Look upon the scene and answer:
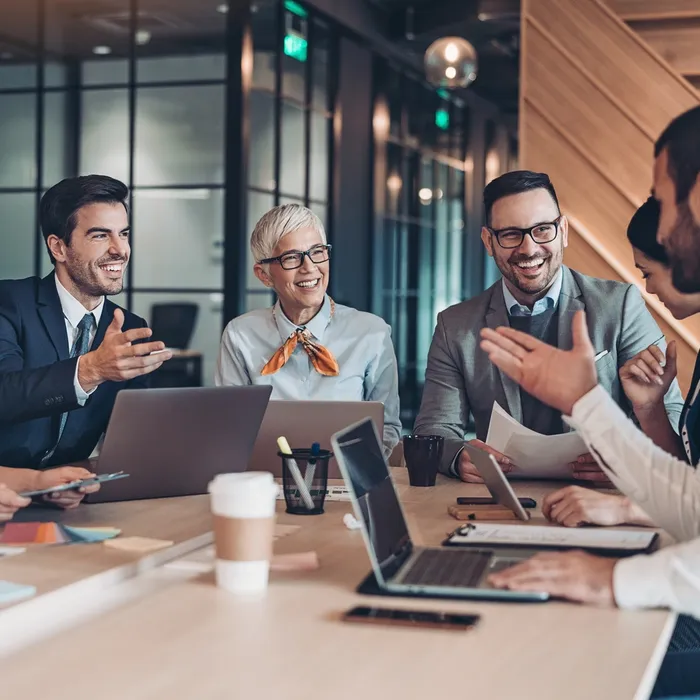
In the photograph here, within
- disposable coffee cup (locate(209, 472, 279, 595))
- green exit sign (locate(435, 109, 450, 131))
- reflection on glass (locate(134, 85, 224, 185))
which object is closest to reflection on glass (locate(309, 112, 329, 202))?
reflection on glass (locate(134, 85, 224, 185))

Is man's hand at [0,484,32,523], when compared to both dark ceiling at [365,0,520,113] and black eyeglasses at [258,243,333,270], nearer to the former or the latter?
black eyeglasses at [258,243,333,270]

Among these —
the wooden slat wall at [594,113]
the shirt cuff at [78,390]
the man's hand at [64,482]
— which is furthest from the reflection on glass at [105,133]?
the man's hand at [64,482]

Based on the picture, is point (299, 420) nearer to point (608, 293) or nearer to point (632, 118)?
point (608, 293)

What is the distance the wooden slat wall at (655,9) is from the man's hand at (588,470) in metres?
3.01

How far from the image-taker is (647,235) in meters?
2.02

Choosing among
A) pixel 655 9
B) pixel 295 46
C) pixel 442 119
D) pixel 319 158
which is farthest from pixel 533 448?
pixel 442 119

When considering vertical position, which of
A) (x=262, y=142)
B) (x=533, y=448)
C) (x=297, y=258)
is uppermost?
(x=262, y=142)

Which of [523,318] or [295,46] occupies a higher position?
[295,46]

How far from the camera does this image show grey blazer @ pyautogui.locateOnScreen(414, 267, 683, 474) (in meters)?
2.67

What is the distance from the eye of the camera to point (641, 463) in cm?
153

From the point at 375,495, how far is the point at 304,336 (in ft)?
4.66

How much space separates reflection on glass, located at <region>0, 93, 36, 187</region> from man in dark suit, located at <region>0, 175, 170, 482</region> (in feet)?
17.8

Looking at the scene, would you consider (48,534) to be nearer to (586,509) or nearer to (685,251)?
(586,509)

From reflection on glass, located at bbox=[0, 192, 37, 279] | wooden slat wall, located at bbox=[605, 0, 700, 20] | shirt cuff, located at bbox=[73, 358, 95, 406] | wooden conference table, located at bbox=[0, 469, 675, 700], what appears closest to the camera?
wooden conference table, located at bbox=[0, 469, 675, 700]
